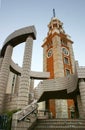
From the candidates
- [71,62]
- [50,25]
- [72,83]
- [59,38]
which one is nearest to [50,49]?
[59,38]

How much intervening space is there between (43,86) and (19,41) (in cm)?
740

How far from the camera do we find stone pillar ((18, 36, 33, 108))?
11.8m

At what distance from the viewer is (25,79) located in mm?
12922

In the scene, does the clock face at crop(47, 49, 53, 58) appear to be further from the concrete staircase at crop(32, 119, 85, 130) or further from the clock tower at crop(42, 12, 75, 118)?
the concrete staircase at crop(32, 119, 85, 130)

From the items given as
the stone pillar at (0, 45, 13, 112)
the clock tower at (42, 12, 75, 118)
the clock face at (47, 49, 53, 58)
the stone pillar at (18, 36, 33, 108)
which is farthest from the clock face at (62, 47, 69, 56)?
the stone pillar at (18, 36, 33, 108)

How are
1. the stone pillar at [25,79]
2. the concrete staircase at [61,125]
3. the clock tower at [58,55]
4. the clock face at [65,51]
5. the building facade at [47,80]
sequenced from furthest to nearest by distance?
1. the clock face at [65,51]
2. the clock tower at [58,55]
3. the building facade at [47,80]
4. the stone pillar at [25,79]
5. the concrete staircase at [61,125]

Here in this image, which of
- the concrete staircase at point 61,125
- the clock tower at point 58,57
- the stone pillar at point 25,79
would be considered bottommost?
the concrete staircase at point 61,125

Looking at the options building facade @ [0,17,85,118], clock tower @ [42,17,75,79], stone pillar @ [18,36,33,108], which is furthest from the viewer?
clock tower @ [42,17,75,79]

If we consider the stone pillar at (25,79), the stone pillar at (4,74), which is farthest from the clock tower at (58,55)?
the stone pillar at (25,79)

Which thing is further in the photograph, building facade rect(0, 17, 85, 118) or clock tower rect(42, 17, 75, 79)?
clock tower rect(42, 17, 75, 79)

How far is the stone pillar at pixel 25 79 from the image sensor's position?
463 inches

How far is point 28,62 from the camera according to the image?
14.2m

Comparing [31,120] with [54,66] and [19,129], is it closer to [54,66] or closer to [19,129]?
[19,129]

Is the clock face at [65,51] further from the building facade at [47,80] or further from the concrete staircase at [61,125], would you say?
the concrete staircase at [61,125]
